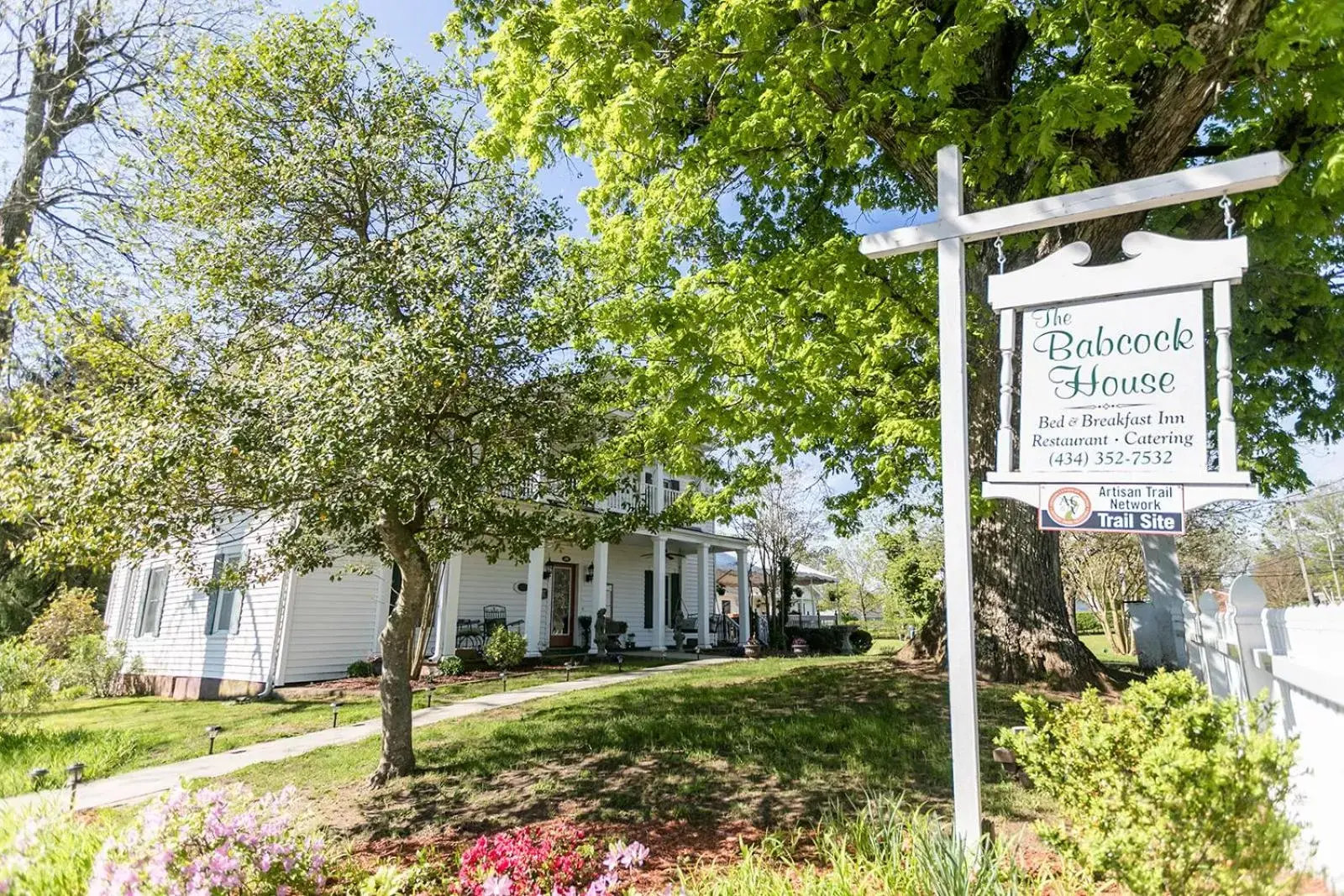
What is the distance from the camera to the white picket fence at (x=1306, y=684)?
292 centimetres

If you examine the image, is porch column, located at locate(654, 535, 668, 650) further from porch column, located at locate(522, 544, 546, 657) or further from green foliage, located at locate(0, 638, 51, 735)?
green foliage, located at locate(0, 638, 51, 735)

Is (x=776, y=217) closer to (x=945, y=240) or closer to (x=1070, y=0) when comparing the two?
(x=1070, y=0)

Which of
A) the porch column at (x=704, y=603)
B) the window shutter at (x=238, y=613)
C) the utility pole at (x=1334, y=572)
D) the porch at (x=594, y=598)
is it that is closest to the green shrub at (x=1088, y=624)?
the utility pole at (x=1334, y=572)

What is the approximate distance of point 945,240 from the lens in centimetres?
396

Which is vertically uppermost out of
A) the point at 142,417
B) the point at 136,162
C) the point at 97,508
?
the point at 136,162

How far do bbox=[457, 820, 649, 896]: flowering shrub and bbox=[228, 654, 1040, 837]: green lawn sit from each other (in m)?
1.21

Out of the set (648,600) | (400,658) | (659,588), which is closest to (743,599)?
(648,600)

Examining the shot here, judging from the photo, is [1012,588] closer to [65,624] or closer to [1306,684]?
[1306,684]

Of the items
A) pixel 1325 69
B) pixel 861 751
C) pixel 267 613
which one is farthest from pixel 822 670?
pixel 267 613

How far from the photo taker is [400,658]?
22.4 feet

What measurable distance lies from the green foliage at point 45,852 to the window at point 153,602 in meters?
16.1

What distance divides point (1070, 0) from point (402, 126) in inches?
248

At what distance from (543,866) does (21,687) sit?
38.0ft

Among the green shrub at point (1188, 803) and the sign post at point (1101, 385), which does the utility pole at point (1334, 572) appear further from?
the green shrub at point (1188, 803)
